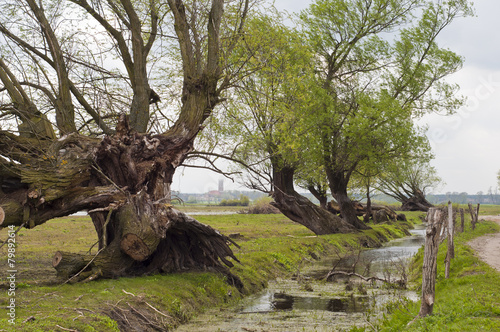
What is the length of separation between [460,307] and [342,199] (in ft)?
78.9

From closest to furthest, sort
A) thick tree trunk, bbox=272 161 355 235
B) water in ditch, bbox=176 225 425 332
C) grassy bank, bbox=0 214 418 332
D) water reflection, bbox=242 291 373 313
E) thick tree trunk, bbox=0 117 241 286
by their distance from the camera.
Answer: grassy bank, bbox=0 214 418 332
water in ditch, bbox=176 225 425 332
thick tree trunk, bbox=0 117 241 286
water reflection, bbox=242 291 373 313
thick tree trunk, bbox=272 161 355 235

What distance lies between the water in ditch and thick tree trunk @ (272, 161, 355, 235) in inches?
417

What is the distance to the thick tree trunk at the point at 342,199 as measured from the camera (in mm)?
33938

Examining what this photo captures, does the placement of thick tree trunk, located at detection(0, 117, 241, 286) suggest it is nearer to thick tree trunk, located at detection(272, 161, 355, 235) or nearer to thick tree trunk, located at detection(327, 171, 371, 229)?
thick tree trunk, located at detection(272, 161, 355, 235)

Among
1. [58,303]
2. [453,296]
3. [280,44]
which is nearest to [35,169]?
[58,303]

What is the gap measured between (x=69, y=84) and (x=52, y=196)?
5.16 metres

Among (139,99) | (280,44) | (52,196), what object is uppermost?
(280,44)

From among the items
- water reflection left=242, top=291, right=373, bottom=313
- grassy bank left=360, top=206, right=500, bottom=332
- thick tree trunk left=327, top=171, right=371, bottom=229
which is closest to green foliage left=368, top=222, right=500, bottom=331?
grassy bank left=360, top=206, right=500, bottom=332

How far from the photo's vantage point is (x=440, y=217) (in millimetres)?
10312

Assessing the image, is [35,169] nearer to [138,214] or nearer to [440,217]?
[138,214]

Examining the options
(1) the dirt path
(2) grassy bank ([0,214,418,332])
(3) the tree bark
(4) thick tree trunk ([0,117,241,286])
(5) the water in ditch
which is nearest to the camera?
(2) grassy bank ([0,214,418,332])

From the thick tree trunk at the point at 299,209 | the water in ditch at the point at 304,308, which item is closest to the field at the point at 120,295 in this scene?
the water in ditch at the point at 304,308

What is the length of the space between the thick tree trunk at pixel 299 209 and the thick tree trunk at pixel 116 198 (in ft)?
44.9

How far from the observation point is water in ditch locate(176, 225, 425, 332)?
11.1 metres
